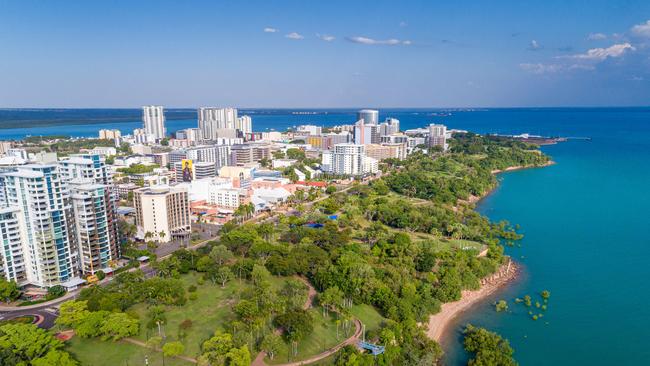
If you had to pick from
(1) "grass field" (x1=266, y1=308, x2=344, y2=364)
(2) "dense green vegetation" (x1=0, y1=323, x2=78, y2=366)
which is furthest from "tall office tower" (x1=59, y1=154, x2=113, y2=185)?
(1) "grass field" (x1=266, y1=308, x2=344, y2=364)

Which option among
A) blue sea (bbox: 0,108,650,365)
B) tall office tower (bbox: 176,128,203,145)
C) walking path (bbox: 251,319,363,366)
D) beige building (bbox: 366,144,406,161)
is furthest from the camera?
tall office tower (bbox: 176,128,203,145)

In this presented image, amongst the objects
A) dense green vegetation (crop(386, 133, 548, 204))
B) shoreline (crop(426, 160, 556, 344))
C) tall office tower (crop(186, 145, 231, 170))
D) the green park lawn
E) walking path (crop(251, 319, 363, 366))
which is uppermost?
tall office tower (crop(186, 145, 231, 170))

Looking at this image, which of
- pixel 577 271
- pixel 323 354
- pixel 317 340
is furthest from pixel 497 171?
pixel 323 354

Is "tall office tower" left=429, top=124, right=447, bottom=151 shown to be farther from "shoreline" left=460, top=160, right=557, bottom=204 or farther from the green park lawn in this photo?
the green park lawn

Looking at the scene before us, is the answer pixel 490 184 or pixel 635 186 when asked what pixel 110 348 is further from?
pixel 635 186

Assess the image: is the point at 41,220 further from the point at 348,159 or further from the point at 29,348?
the point at 348,159

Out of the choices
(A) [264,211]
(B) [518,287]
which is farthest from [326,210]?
(B) [518,287]

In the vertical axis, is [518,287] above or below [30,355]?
below
